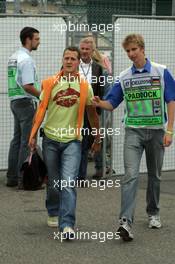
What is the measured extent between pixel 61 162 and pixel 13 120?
322 cm

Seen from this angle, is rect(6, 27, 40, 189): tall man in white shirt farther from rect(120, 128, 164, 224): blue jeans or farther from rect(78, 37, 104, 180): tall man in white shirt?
rect(120, 128, 164, 224): blue jeans

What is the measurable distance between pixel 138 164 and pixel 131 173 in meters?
0.15

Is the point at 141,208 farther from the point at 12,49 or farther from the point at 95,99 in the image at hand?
the point at 12,49

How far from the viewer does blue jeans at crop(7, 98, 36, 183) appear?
9.09 m

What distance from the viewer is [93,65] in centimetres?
935

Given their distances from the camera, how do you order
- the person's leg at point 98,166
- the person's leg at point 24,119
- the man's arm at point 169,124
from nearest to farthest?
1. the man's arm at point 169,124
2. the person's leg at point 24,119
3. the person's leg at point 98,166

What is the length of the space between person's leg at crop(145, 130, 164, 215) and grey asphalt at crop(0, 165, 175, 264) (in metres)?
0.25

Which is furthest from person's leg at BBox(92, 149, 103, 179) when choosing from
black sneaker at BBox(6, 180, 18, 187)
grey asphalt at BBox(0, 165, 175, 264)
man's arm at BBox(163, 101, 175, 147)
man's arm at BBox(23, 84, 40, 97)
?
man's arm at BBox(163, 101, 175, 147)

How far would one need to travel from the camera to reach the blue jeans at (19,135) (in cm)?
909

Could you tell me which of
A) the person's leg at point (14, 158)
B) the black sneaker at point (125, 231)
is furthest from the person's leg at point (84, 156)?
the black sneaker at point (125, 231)

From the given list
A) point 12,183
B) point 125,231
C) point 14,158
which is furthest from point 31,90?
point 125,231

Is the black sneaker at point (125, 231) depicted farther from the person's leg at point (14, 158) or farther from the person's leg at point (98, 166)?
the person's leg at point (98, 166)

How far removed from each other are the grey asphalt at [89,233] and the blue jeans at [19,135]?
15.4 inches

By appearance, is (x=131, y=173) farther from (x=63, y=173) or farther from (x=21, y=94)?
(x=21, y=94)
